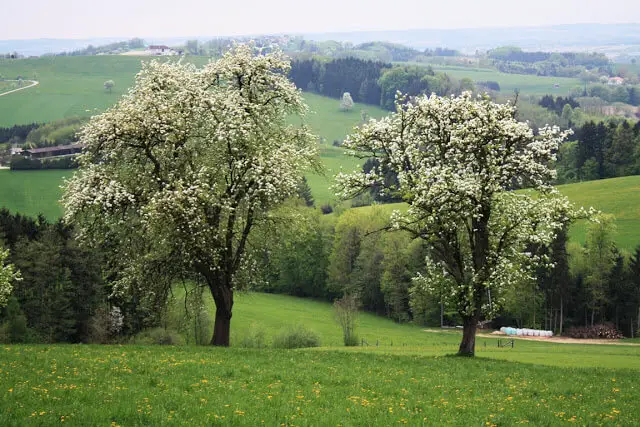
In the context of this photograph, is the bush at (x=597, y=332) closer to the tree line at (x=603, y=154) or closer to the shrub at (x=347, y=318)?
the shrub at (x=347, y=318)

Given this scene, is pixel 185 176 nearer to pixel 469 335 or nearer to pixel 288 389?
pixel 469 335

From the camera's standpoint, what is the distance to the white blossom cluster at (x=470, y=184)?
3303 centimetres

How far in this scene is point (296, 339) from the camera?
6619 cm

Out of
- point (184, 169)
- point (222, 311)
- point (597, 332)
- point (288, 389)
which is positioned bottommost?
point (597, 332)

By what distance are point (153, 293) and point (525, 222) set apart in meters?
18.9

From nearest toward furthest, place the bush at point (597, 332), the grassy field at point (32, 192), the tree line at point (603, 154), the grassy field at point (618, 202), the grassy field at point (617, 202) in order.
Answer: the bush at point (597, 332), the grassy field at point (617, 202), the grassy field at point (618, 202), the grassy field at point (32, 192), the tree line at point (603, 154)

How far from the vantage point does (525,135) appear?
33312mm

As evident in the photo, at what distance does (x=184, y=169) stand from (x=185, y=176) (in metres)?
0.99

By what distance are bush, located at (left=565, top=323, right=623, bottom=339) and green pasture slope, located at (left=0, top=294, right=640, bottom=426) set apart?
205ft

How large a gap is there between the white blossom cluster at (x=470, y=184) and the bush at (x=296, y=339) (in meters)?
31.8

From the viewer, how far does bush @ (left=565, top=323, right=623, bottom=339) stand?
8800 cm

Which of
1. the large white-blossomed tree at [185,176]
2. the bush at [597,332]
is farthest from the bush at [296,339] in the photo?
the bush at [597,332]

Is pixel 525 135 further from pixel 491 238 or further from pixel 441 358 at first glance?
pixel 441 358

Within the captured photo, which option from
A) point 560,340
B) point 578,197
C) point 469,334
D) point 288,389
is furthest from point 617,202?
point 288,389
